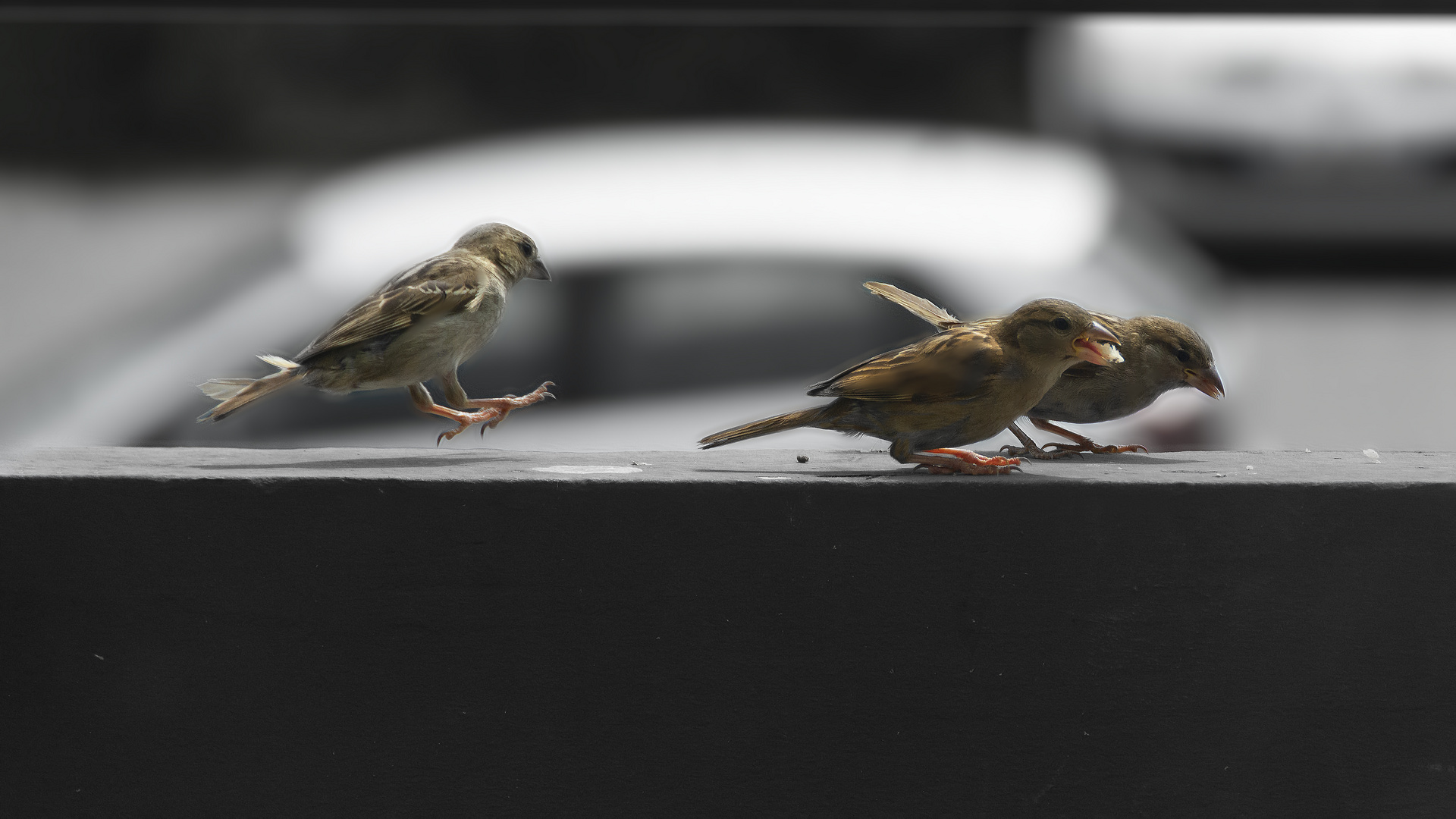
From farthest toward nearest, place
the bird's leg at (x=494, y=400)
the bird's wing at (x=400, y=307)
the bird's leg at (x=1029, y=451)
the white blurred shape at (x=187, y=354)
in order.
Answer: the white blurred shape at (x=187, y=354)
the bird's leg at (x=1029, y=451)
the bird's leg at (x=494, y=400)
the bird's wing at (x=400, y=307)

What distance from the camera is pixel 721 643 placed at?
1981 millimetres

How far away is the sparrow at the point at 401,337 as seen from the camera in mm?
2016

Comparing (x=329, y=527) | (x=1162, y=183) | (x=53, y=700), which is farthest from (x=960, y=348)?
(x=1162, y=183)

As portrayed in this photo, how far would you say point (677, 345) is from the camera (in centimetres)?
451

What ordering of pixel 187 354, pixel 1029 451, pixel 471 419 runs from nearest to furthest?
1. pixel 471 419
2. pixel 1029 451
3. pixel 187 354

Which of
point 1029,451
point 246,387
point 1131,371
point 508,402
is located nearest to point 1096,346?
point 1131,371

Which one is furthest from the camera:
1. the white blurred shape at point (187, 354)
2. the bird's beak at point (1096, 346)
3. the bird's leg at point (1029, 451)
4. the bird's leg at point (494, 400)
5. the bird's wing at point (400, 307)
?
the white blurred shape at point (187, 354)

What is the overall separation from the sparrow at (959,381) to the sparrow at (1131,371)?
0.68 feet

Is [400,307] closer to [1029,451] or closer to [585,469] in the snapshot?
[585,469]

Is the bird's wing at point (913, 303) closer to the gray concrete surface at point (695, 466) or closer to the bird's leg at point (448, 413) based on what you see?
the gray concrete surface at point (695, 466)

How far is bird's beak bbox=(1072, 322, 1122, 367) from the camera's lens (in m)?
1.90

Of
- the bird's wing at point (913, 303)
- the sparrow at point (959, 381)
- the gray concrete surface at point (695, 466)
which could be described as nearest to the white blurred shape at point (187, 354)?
the gray concrete surface at point (695, 466)

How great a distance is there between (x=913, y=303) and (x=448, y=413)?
2.41 feet

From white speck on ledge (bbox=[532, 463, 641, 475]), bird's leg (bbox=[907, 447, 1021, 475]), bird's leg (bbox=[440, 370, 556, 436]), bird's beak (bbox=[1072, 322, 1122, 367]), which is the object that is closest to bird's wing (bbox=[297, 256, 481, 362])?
bird's leg (bbox=[440, 370, 556, 436])
